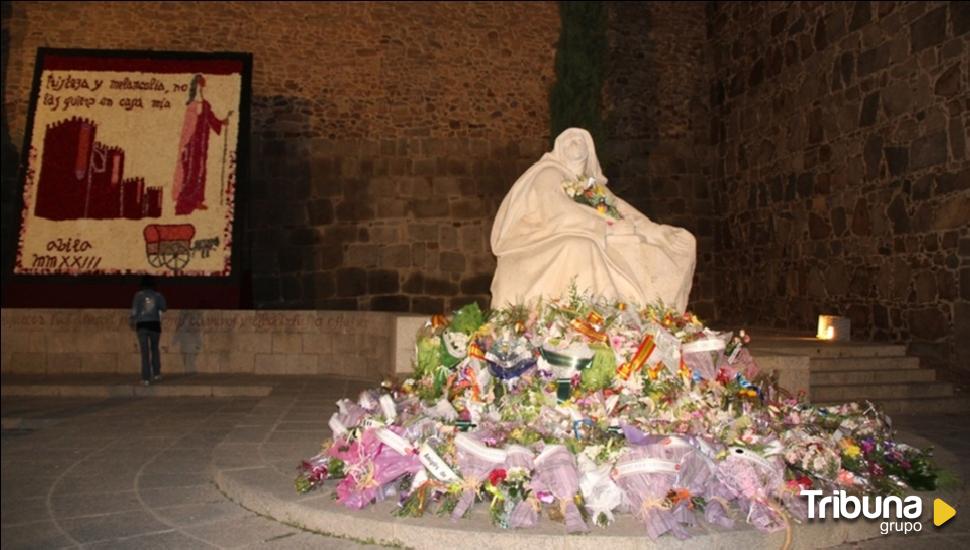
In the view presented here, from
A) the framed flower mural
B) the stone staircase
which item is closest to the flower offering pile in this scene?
the stone staircase

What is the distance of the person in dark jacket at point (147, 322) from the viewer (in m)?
7.96

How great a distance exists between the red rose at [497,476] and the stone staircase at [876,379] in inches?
152

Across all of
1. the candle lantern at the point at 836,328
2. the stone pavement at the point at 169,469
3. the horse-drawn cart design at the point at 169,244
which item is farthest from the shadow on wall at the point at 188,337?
the candle lantern at the point at 836,328

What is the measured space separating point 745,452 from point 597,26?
11.2 meters

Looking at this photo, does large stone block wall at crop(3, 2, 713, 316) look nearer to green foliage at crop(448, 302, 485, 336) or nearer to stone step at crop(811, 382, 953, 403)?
stone step at crop(811, 382, 953, 403)

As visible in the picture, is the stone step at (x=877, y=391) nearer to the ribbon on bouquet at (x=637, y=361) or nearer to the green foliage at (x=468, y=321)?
the ribbon on bouquet at (x=637, y=361)

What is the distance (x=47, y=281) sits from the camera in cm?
1017

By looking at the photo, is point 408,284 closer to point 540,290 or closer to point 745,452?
point 540,290

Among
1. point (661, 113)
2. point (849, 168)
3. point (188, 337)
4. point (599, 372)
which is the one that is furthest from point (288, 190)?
point (599, 372)

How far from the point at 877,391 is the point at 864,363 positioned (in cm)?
60

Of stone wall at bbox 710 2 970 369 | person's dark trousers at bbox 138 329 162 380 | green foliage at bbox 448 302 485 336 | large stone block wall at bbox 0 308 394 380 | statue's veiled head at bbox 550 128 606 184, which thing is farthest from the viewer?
large stone block wall at bbox 0 308 394 380

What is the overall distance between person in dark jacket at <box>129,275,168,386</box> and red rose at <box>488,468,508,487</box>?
226 inches

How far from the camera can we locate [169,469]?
15.0 ft

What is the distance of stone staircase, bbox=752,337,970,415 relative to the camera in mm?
7027
